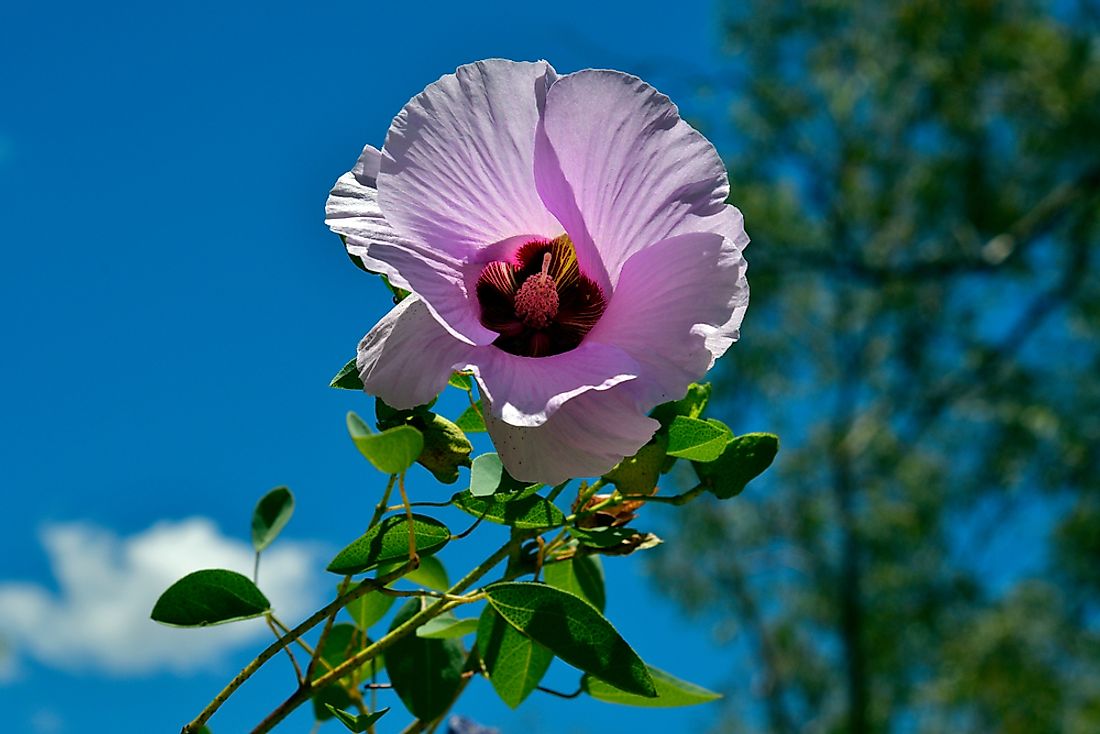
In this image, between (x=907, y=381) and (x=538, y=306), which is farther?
(x=907, y=381)

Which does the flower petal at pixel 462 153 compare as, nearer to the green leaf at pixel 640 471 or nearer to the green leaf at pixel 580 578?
the green leaf at pixel 640 471

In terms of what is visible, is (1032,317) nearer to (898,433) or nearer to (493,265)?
(898,433)

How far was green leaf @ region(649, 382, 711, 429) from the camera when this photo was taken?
53cm

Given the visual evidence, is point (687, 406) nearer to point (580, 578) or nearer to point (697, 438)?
point (697, 438)

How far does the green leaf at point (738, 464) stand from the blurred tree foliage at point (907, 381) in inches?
228

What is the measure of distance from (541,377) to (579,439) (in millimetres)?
29

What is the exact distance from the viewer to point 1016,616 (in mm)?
7324

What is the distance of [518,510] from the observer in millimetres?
493

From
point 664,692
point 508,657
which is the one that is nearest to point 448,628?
point 508,657

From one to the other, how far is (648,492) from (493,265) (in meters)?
0.12

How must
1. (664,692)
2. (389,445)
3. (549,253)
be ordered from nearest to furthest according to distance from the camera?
1. (389,445)
2. (549,253)
3. (664,692)

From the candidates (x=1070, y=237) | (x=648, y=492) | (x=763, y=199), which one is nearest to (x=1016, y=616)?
(x=1070, y=237)

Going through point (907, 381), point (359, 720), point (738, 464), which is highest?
point (907, 381)

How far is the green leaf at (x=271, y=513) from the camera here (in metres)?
0.66
